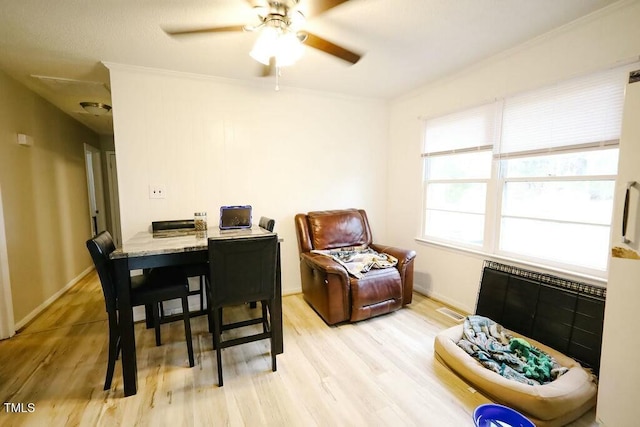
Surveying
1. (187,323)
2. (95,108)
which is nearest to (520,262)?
(187,323)

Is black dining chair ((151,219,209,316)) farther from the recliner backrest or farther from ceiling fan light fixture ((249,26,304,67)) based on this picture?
ceiling fan light fixture ((249,26,304,67))

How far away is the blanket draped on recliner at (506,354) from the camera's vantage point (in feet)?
5.60

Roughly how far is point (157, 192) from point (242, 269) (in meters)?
1.53

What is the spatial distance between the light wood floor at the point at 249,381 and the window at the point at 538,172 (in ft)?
3.37

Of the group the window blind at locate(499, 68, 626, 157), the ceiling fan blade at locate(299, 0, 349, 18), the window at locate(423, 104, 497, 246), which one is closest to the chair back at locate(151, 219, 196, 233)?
the ceiling fan blade at locate(299, 0, 349, 18)

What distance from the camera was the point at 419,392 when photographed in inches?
68.2

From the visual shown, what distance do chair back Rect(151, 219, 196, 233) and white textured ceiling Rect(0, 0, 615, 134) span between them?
4.71 feet

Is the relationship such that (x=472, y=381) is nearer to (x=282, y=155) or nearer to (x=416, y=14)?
(x=416, y=14)

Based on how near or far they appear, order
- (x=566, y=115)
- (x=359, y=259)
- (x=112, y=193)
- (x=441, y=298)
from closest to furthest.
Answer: (x=566, y=115) → (x=359, y=259) → (x=441, y=298) → (x=112, y=193)

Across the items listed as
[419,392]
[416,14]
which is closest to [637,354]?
[419,392]

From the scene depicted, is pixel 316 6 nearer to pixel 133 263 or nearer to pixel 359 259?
pixel 133 263

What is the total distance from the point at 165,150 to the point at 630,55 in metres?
3.59

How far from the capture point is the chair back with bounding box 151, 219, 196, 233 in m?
2.57

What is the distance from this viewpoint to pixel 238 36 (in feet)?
6.73
